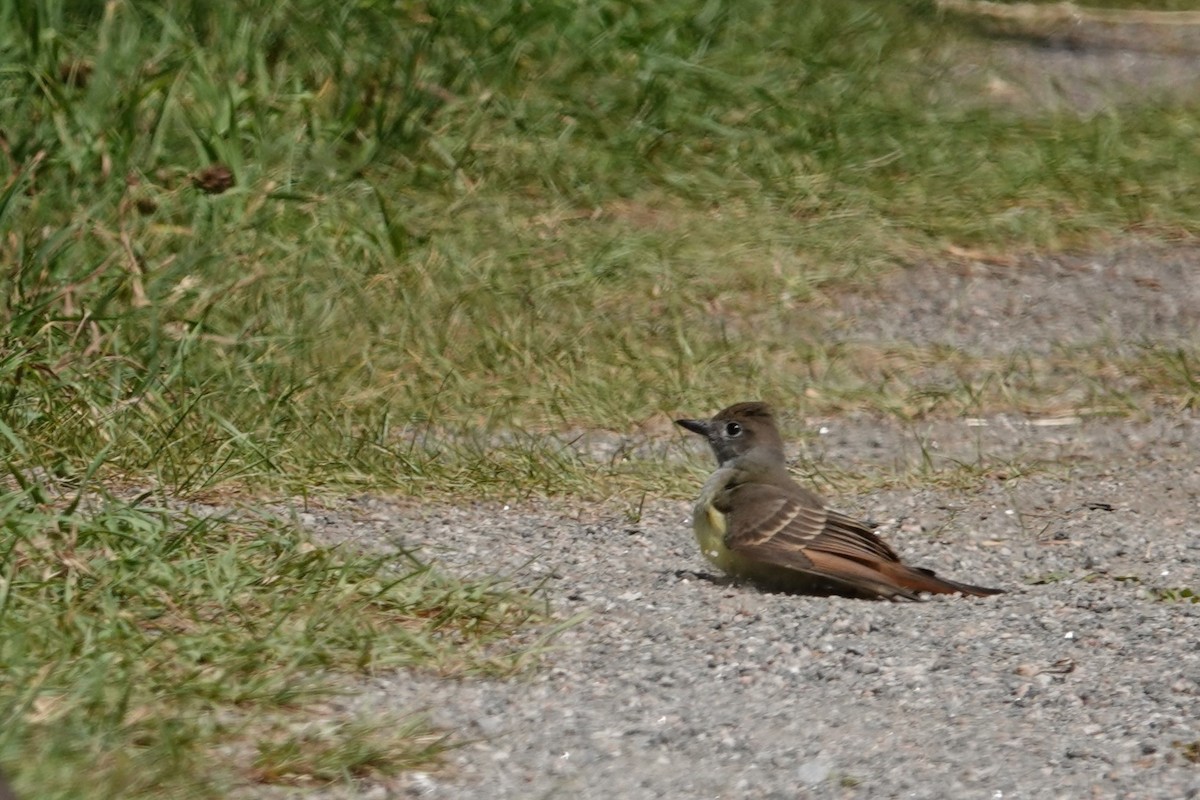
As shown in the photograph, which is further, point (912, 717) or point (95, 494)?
point (95, 494)

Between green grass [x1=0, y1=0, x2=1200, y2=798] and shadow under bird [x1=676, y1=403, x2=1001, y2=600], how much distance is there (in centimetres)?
83

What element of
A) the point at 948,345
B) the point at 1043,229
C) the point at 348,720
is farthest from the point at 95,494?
the point at 1043,229

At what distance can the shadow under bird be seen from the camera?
6039 millimetres

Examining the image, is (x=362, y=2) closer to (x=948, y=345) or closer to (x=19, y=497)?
(x=948, y=345)

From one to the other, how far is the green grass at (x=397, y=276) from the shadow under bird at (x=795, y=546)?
0.83 metres

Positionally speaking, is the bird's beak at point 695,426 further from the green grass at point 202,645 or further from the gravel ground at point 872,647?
the green grass at point 202,645

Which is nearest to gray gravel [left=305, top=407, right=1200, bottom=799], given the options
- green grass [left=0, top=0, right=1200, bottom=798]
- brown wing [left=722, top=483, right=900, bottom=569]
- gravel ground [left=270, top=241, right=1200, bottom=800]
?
gravel ground [left=270, top=241, right=1200, bottom=800]

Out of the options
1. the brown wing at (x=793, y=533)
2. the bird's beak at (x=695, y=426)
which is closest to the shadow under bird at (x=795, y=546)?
the brown wing at (x=793, y=533)

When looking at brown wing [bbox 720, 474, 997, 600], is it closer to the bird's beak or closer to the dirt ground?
the dirt ground

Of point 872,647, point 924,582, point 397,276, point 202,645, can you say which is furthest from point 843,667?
point 397,276

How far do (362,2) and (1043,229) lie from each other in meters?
3.53

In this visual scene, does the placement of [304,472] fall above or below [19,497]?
below

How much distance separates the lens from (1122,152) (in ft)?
36.7

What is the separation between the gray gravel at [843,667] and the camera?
15.1ft
